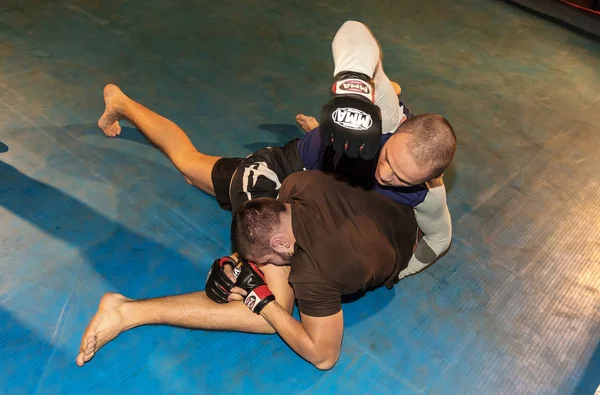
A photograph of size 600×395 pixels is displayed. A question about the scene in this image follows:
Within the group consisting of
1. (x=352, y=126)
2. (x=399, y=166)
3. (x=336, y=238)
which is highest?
(x=352, y=126)

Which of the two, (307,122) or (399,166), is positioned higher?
(399,166)

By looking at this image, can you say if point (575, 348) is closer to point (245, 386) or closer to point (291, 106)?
point (245, 386)

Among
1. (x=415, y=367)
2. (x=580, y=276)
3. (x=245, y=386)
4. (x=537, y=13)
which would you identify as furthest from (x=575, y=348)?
(x=537, y=13)

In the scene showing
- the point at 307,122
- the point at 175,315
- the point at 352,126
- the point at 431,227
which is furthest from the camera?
the point at 307,122

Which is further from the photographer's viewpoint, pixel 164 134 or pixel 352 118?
pixel 164 134

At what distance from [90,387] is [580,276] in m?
2.37

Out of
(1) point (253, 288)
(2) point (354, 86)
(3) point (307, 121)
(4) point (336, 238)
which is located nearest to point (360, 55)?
(2) point (354, 86)

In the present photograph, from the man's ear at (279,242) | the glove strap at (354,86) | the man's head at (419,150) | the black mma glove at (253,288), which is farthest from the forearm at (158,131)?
the man's head at (419,150)

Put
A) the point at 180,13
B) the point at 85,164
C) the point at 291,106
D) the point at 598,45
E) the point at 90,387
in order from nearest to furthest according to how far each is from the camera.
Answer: the point at 90,387
the point at 85,164
the point at 291,106
the point at 180,13
the point at 598,45

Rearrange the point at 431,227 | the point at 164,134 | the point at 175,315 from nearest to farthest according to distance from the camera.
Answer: the point at 175,315 → the point at 431,227 → the point at 164,134

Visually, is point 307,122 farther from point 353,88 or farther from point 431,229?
point 353,88

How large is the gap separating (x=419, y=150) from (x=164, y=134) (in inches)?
58.9

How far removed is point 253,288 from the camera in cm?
215

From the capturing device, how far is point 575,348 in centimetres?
232
